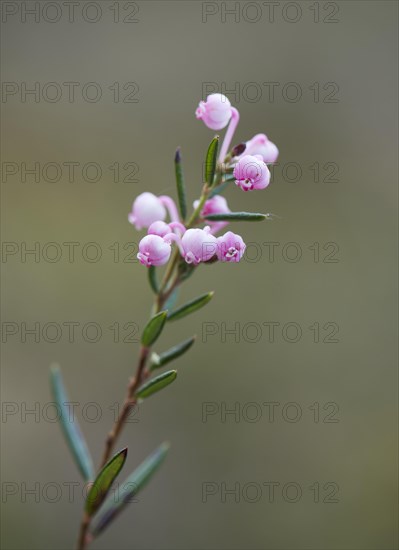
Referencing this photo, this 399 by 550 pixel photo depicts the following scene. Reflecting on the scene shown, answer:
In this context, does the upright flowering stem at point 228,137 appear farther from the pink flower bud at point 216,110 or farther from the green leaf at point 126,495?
the green leaf at point 126,495

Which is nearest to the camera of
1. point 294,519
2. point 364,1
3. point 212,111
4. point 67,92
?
point 212,111

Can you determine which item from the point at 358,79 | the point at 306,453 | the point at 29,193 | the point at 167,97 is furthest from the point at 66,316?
the point at 358,79

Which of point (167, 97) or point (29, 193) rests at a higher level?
point (167, 97)

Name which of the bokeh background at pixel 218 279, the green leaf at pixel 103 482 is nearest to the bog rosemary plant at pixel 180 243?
the green leaf at pixel 103 482

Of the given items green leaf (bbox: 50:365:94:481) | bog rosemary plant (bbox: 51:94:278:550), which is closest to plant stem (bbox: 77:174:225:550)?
bog rosemary plant (bbox: 51:94:278:550)

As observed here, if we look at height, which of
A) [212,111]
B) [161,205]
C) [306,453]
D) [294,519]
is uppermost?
[212,111]

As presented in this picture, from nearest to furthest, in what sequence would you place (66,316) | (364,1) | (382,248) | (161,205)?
(161,205), (66,316), (382,248), (364,1)

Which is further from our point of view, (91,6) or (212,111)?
(91,6)

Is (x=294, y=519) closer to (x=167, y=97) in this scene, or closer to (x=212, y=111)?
(x=212, y=111)

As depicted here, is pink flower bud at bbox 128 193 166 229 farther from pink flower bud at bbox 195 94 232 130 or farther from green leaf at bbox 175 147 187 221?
pink flower bud at bbox 195 94 232 130
